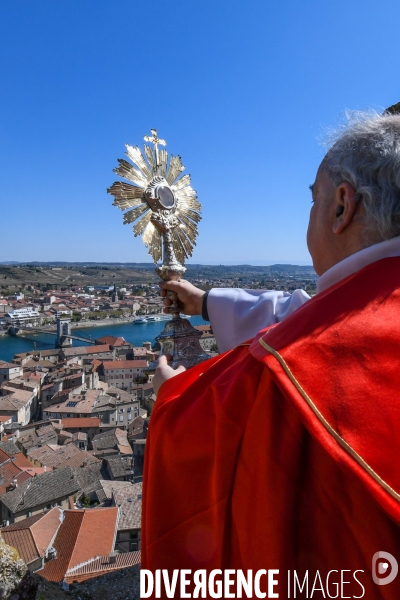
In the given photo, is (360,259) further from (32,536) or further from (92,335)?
(92,335)

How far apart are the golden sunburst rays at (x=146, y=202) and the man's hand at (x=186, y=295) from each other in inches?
6.3

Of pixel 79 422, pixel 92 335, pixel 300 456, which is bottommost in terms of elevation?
pixel 92 335

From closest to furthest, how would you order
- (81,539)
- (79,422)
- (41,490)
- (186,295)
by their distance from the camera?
(186,295)
(81,539)
(41,490)
(79,422)

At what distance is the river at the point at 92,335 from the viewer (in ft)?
122

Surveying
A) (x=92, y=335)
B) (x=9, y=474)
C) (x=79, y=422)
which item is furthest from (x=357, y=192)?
(x=92, y=335)

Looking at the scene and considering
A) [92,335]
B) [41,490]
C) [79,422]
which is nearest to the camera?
[41,490]

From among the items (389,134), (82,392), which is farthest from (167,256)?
(82,392)

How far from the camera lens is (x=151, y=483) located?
2.48 ft

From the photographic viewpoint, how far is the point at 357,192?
0.74 meters

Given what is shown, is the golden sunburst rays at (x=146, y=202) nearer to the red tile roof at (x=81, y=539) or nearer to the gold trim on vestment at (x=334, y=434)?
the gold trim on vestment at (x=334, y=434)

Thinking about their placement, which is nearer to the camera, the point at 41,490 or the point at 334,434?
the point at 334,434

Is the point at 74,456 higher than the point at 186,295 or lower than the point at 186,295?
lower

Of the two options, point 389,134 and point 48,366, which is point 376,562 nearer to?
point 389,134

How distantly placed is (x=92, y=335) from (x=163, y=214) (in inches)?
1723
